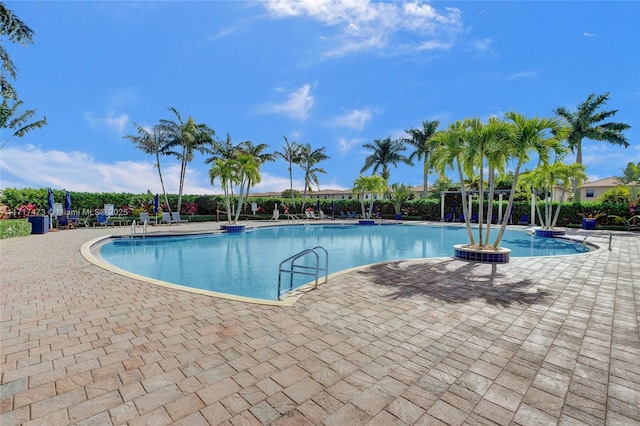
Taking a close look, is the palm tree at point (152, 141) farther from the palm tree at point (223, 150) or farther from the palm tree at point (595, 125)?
the palm tree at point (595, 125)

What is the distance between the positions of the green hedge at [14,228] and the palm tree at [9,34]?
757 centimetres

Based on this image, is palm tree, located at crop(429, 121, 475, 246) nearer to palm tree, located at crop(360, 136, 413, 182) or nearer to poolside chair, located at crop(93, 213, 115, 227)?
poolside chair, located at crop(93, 213, 115, 227)

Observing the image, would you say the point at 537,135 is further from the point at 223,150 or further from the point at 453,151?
the point at 223,150

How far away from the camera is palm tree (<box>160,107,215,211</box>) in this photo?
88.1 feet

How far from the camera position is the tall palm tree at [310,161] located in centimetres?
3583

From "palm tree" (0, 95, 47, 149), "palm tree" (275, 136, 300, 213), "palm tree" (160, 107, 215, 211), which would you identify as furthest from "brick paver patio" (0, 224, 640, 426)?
"palm tree" (275, 136, 300, 213)

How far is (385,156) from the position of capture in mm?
35781

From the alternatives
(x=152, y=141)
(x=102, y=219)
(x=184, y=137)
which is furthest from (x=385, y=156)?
(x=102, y=219)

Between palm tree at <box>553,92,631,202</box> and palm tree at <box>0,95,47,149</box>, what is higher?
palm tree at <box>553,92,631,202</box>

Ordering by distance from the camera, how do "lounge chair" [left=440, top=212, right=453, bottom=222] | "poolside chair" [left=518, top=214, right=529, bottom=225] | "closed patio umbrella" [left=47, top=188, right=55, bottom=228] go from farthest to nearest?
"lounge chair" [left=440, top=212, right=453, bottom=222] < "poolside chair" [left=518, top=214, right=529, bottom=225] < "closed patio umbrella" [left=47, top=188, right=55, bottom=228]

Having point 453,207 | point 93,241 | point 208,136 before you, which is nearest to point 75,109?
point 93,241

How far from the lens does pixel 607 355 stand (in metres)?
3.16

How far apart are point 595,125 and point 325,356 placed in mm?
38127

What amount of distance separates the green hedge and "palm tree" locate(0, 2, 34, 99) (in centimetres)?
757
